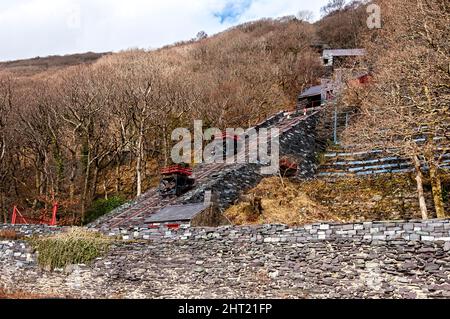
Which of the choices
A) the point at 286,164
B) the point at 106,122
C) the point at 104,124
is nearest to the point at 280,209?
the point at 286,164

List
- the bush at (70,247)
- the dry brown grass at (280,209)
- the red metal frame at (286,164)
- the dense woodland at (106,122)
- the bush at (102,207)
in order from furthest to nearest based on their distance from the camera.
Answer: the dense woodland at (106,122)
the bush at (102,207)
the red metal frame at (286,164)
the dry brown grass at (280,209)
the bush at (70,247)

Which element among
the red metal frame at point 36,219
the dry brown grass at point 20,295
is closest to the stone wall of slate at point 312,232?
the dry brown grass at point 20,295

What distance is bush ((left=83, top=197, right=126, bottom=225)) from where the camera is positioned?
2475 centimetres

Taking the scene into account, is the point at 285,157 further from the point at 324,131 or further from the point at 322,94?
the point at 322,94

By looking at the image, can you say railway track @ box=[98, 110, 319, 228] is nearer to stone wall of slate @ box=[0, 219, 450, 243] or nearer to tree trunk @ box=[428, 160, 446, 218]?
stone wall of slate @ box=[0, 219, 450, 243]

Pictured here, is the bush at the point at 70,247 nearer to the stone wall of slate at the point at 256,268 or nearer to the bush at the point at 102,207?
the stone wall of slate at the point at 256,268

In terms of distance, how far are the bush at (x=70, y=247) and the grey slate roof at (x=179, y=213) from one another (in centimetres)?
167

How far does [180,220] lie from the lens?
14.5 m

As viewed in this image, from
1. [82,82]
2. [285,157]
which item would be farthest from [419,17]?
[82,82]

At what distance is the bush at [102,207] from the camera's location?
2475 centimetres

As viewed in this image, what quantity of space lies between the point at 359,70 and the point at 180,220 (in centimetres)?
1544

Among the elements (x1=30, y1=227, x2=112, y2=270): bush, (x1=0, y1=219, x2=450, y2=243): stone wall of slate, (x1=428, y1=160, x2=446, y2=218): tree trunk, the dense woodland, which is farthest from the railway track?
(x1=428, y1=160, x2=446, y2=218): tree trunk

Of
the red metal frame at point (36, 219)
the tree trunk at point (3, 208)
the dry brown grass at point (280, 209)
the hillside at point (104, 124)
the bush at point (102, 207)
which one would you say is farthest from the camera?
the hillside at point (104, 124)

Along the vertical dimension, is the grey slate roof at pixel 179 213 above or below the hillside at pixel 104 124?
below
